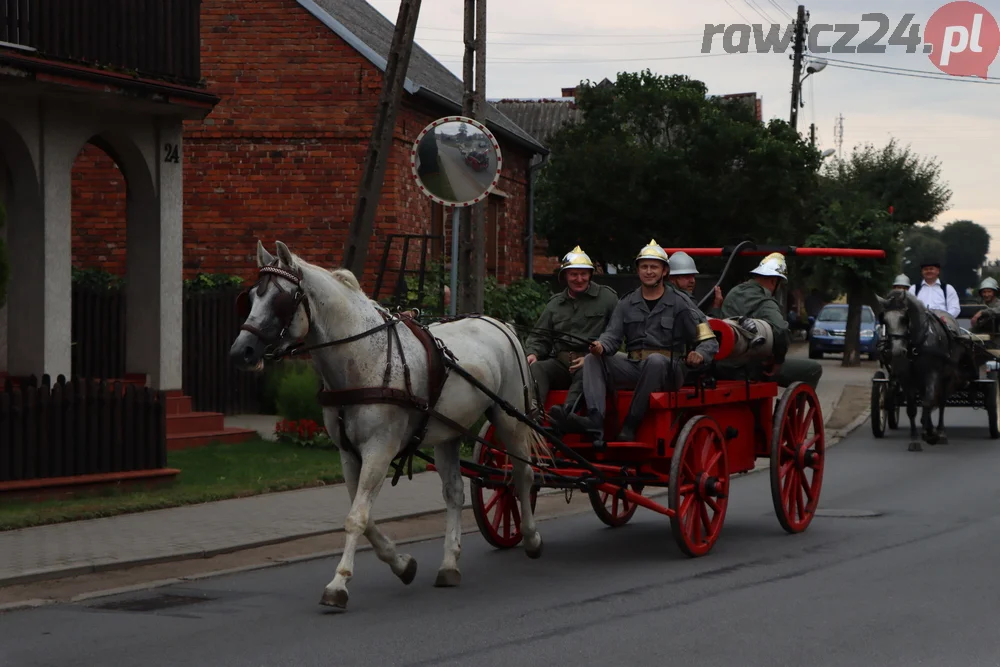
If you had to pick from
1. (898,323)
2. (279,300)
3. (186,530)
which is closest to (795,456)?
(186,530)

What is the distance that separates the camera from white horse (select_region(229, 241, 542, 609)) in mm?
7785

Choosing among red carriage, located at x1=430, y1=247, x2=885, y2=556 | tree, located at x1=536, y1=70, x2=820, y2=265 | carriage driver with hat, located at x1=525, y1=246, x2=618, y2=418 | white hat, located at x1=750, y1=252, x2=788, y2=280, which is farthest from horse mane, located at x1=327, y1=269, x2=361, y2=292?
tree, located at x1=536, y1=70, x2=820, y2=265

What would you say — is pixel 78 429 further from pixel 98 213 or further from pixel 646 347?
pixel 98 213

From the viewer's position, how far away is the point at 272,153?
73.6ft

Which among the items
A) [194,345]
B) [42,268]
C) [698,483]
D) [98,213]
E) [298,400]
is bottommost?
[298,400]

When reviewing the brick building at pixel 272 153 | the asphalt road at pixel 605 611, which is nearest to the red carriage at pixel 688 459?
the asphalt road at pixel 605 611

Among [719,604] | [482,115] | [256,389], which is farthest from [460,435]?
[256,389]

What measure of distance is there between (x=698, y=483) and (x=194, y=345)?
11.3 m

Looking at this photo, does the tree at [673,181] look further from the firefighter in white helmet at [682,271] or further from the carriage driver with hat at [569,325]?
the carriage driver with hat at [569,325]

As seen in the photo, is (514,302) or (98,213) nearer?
(514,302)

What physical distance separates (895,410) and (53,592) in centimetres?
1464

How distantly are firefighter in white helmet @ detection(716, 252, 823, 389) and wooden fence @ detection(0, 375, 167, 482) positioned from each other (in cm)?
511

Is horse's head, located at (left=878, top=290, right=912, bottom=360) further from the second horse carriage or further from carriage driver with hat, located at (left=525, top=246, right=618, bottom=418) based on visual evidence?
carriage driver with hat, located at (left=525, top=246, right=618, bottom=418)

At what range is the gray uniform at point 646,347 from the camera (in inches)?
376
